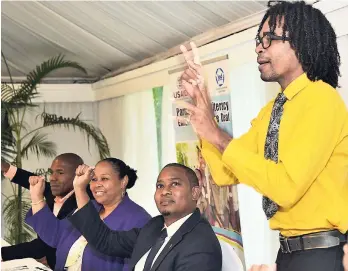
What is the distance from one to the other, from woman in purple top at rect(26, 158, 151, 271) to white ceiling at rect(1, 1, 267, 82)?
133 centimetres

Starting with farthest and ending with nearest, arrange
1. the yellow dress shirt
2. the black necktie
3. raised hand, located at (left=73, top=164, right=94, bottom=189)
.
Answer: raised hand, located at (left=73, top=164, right=94, bottom=189) → the black necktie → the yellow dress shirt

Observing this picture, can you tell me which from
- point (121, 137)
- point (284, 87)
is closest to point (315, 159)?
point (284, 87)

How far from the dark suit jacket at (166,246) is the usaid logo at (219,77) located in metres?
1.53

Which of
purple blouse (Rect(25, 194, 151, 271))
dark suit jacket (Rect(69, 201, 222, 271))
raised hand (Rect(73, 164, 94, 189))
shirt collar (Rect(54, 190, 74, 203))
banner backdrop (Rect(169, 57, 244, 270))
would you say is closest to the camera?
dark suit jacket (Rect(69, 201, 222, 271))

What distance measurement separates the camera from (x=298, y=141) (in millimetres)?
1663

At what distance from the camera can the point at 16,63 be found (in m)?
7.18

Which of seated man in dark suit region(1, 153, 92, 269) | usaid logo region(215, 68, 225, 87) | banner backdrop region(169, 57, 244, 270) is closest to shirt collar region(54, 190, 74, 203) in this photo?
seated man in dark suit region(1, 153, 92, 269)

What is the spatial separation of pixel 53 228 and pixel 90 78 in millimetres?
3936

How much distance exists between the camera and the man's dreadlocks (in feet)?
5.95

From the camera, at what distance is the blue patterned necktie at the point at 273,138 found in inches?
70.4

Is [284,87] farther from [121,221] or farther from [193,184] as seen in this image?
[121,221]

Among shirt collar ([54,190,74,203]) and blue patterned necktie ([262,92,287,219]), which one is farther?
shirt collar ([54,190,74,203])

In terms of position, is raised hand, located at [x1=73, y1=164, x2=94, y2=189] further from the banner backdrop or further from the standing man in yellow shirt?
the banner backdrop

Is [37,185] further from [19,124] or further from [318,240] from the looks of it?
[19,124]
